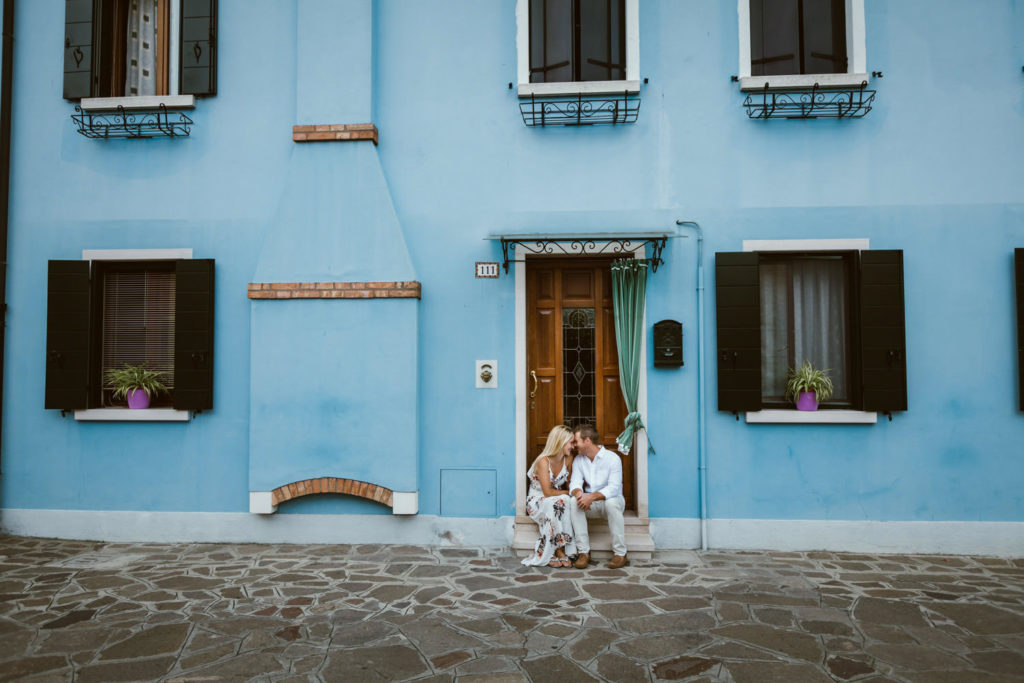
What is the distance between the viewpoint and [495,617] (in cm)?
459

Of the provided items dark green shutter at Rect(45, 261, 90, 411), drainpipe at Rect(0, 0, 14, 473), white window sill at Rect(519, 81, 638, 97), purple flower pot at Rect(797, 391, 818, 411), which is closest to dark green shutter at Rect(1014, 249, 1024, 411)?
purple flower pot at Rect(797, 391, 818, 411)

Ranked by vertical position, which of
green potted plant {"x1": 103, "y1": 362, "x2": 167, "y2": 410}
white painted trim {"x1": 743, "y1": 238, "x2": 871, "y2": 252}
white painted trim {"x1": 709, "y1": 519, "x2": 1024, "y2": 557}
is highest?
white painted trim {"x1": 743, "y1": 238, "x2": 871, "y2": 252}

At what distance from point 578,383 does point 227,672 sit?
4007 mm

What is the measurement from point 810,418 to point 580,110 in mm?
3708

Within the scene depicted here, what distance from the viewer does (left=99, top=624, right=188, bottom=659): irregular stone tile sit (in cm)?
402

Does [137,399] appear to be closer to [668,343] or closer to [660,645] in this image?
[668,343]

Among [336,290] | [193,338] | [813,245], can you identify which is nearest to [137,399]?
[193,338]

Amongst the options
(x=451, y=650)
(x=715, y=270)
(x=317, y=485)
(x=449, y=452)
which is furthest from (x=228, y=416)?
(x=715, y=270)

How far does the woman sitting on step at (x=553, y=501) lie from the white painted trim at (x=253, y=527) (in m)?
0.56

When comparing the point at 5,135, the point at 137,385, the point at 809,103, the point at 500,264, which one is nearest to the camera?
the point at 809,103

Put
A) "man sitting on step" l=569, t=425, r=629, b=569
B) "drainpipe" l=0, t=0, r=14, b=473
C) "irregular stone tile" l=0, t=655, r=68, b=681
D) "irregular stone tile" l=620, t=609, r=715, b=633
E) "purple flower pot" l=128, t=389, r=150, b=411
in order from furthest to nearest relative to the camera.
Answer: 1. "drainpipe" l=0, t=0, r=14, b=473
2. "purple flower pot" l=128, t=389, r=150, b=411
3. "man sitting on step" l=569, t=425, r=629, b=569
4. "irregular stone tile" l=620, t=609, r=715, b=633
5. "irregular stone tile" l=0, t=655, r=68, b=681

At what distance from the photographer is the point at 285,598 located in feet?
16.3

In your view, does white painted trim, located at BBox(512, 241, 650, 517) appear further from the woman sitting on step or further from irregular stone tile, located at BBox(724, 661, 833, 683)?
irregular stone tile, located at BBox(724, 661, 833, 683)

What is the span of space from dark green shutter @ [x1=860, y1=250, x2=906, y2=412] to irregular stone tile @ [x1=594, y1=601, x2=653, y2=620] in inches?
121
